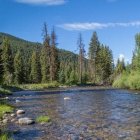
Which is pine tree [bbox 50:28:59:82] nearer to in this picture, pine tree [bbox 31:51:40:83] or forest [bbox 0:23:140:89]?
forest [bbox 0:23:140:89]

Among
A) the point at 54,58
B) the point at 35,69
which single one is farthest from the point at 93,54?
the point at 54,58

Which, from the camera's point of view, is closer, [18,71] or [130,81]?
[130,81]

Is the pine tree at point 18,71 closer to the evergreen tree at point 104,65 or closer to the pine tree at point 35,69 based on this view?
the pine tree at point 35,69

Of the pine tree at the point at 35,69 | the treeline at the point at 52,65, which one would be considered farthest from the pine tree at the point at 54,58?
the pine tree at the point at 35,69

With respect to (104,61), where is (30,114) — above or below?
below

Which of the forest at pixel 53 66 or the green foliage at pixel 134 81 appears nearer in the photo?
the green foliage at pixel 134 81

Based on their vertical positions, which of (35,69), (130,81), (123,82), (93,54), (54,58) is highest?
(93,54)

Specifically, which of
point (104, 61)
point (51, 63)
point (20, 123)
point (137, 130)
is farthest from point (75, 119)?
point (104, 61)

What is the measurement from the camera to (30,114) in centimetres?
2530

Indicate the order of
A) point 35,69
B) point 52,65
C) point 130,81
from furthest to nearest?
point 35,69 → point 52,65 → point 130,81

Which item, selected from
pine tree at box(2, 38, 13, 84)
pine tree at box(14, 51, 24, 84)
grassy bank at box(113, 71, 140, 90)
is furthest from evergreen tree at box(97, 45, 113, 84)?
grassy bank at box(113, 71, 140, 90)

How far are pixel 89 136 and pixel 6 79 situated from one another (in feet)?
220

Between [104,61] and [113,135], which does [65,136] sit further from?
[104,61]

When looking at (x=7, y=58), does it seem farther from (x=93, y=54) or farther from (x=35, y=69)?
(x=93, y=54)
